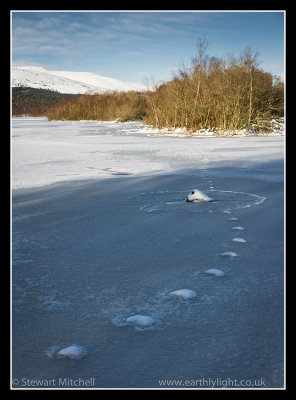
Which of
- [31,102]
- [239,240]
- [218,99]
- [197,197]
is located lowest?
[239,240]

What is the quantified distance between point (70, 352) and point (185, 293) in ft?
3.17

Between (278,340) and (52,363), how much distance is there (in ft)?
3.88

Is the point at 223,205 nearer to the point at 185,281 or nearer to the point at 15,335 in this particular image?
the point at 185,281

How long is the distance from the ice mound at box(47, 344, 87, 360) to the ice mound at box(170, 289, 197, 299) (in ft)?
2.80

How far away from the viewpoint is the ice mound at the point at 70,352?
199 cm

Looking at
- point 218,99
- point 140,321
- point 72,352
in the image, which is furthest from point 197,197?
point 218,99

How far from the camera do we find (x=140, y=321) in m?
2.33

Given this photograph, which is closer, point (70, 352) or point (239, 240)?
point (70, 352)

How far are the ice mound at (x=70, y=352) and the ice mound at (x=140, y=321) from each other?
370mm

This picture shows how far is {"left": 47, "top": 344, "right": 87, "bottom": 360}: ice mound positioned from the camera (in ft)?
6.51

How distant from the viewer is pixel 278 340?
6.93 ft

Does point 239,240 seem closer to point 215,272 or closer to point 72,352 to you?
point 215,272

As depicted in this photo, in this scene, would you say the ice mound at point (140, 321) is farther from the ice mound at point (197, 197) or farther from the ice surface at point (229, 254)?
the ice mound at point (197, 197)

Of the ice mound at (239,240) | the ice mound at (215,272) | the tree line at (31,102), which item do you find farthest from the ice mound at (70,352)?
the tree line at (31,102)
